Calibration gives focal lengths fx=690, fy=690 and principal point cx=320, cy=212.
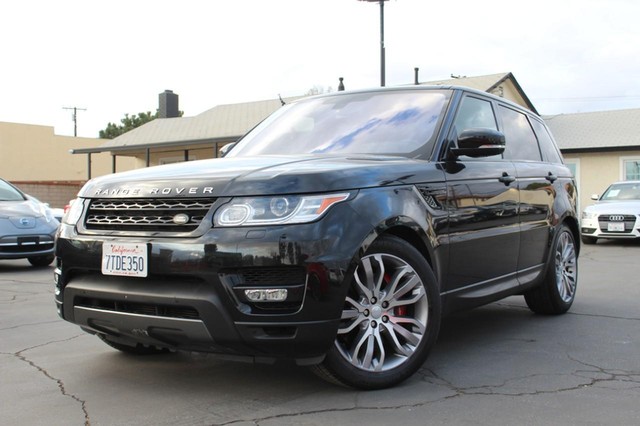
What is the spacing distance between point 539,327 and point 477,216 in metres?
1.55

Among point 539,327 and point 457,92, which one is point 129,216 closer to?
point 457,92

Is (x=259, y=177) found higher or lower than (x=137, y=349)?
higher

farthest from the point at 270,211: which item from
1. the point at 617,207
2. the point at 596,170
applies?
the point at 596,170

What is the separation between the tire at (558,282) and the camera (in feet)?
19.2

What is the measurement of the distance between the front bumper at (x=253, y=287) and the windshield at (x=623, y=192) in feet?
45.1

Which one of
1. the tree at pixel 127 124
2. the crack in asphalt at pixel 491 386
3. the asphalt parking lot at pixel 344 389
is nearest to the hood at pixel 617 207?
the asphalt parking lot at pixel 344 389

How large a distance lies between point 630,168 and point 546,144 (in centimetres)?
1915

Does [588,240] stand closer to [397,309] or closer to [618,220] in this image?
[618,220]

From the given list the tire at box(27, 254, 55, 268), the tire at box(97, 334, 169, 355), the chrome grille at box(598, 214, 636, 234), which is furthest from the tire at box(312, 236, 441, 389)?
the chrome grille at box(598, 214, 636, 234)

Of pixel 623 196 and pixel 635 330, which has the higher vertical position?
pixel 623 196

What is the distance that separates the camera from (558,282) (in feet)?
19.7

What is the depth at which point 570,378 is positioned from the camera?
402 centimetres

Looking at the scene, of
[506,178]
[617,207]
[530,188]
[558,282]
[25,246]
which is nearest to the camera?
[506,178]

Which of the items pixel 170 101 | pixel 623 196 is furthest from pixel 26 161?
pixel 623 196
